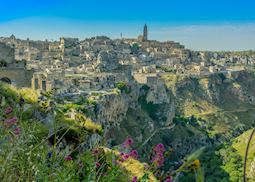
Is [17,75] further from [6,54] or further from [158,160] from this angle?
[158,160]

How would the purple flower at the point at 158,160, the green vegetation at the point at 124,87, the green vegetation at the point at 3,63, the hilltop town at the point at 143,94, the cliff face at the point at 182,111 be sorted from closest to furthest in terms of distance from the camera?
the purple flower at the point at 158,160 < the green vegetation at the point at 3,63 < the hilltop town at the point at 143,94 < the cliff face at the point at 182,111 < the green vegetation at the point at 124,87

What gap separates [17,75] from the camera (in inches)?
648

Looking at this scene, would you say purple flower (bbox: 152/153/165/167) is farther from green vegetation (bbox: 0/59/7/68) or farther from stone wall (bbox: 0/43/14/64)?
stone wall (bbox: 0/43/14/64)

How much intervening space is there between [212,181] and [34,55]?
137 feet

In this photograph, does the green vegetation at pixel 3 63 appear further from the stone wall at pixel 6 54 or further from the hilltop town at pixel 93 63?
the stone wall at pixel 6 54

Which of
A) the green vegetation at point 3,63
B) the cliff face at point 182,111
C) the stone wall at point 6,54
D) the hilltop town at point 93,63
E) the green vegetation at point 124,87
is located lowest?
the cliff face at point 182,111

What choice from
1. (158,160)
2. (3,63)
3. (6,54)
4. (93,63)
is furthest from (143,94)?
(158,160)

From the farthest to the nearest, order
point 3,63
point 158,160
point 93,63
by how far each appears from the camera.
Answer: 1. point 93,63
2. point 3,63
3. point 158,160

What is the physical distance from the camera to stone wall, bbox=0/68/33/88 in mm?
15709

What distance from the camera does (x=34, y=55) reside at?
241ft

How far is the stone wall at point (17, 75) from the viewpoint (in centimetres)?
1571

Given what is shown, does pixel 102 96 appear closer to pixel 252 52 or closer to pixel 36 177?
pixel 36 177

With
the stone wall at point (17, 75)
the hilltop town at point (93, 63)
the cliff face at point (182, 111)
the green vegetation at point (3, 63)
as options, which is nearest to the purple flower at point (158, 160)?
the hilltop town at point (93, 63)

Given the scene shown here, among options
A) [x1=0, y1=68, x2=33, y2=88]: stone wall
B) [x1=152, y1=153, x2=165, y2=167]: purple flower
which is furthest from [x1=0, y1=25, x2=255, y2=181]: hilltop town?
[x1=152, y1=153, x2=165, y2=167]: purple flower
